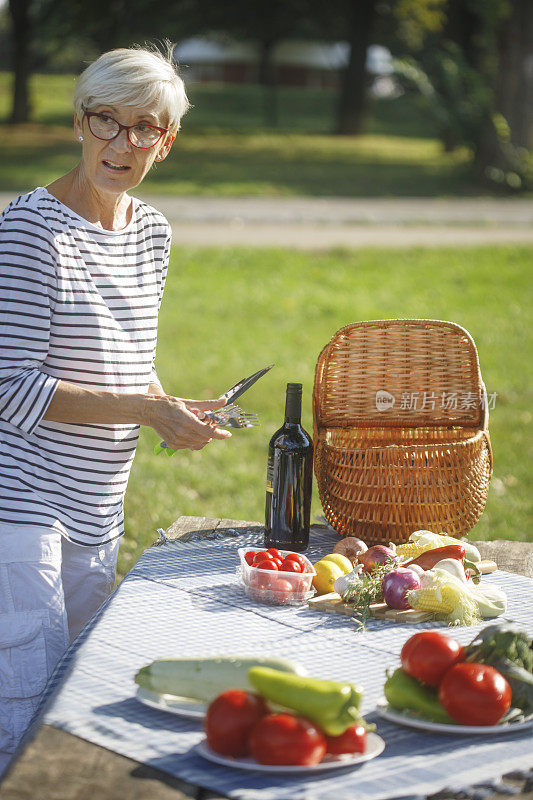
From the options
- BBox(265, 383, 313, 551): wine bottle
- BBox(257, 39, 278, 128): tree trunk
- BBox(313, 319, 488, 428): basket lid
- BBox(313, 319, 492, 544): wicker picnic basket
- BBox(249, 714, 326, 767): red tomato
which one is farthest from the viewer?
BBox(257, 39, 278, 128): tree trunk

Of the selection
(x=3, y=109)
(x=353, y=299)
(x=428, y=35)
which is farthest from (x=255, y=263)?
(x=3, y=109)

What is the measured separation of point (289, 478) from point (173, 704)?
3.43 ft

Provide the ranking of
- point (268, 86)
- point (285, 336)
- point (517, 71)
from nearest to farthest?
point (285, 336), point (517, 71), point (268, 86)

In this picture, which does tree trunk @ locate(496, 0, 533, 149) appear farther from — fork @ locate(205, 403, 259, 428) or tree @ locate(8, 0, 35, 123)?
fork @ locate(205, 403, 259, 428)

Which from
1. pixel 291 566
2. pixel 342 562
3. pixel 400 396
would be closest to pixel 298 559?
pixel 291 566

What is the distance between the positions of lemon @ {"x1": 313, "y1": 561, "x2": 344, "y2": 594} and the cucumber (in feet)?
2.29

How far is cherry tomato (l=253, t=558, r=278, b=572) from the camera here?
2.57m

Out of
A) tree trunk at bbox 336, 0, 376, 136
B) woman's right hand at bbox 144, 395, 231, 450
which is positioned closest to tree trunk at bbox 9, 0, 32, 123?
tree trunk at bbox 336, 0, 376, 136

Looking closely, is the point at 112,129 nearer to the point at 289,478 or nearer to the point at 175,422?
the point at 175,422

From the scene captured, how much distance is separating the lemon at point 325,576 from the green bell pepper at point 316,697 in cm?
86

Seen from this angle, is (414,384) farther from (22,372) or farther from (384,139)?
(384,139)

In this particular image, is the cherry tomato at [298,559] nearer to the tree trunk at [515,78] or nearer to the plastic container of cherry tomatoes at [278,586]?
the plastic container of cherry tomatoes at [278,586]

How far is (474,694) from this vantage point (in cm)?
184

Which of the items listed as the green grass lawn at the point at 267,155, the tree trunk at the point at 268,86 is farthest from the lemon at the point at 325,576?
the tree trunk at the point at 268,86
